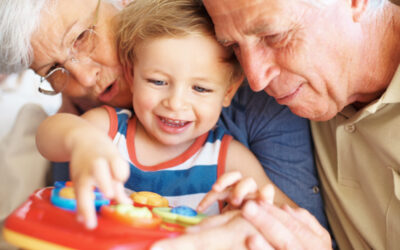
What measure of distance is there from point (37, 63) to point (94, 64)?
254mm

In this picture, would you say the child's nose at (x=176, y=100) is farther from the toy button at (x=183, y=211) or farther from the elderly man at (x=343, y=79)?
the toy button at (x=183, y=211)

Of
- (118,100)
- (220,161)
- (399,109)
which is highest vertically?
(399,109)

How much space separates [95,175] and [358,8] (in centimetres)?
105

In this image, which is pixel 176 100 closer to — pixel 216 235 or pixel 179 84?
pixel 179 84

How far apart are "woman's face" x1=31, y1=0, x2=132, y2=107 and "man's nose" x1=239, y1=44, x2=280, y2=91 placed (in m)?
0.63

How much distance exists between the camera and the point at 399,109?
1525 millimetres

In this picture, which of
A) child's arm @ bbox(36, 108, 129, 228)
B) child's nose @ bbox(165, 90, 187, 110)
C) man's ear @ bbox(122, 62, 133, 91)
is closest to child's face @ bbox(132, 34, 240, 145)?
child's nose @ bbox(165, 90, 187, 110)

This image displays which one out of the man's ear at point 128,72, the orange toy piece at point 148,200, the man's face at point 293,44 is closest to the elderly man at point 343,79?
the man's face at point 293,44

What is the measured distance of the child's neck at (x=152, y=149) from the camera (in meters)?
1.77

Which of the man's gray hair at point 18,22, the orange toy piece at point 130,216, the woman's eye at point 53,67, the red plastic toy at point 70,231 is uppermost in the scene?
the man's gray hair at point 18,22

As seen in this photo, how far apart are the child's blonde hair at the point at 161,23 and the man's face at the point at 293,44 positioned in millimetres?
100

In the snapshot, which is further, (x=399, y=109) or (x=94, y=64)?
(x=94, y=64)

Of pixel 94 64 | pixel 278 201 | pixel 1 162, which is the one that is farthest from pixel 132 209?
pixel 1 162

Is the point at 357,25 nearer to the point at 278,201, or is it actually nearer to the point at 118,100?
the point at 278,201
